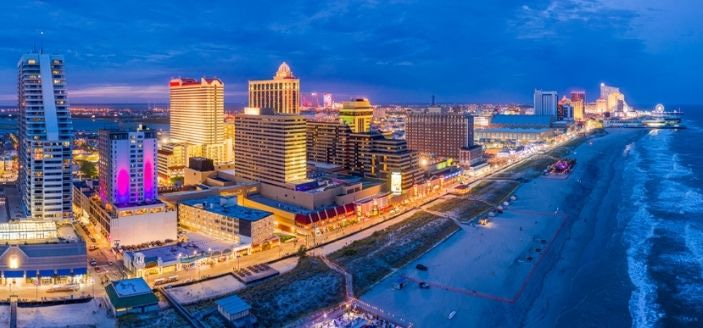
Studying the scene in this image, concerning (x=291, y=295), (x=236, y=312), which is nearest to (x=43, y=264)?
(x=236, y=312)

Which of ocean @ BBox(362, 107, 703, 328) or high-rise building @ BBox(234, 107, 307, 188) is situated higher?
high-rise building @ BBox(234, 107, 307, 188)

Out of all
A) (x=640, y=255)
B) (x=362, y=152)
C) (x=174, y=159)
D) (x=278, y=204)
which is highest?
(x=362, y=152)

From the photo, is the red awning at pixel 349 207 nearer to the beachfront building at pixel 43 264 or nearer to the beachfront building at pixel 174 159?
the beachfront building at pixel 43 264

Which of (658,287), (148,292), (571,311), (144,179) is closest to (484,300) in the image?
(571,311)

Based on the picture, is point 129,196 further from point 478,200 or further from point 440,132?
point 440,132

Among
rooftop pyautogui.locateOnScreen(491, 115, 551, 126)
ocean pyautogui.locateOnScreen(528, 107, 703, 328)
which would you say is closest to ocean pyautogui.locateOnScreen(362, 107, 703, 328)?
ocean pyautogui.locateOnScreen(528, 107, 703, 328)

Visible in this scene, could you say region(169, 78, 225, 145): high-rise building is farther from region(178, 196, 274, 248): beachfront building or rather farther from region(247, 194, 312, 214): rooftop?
region(178, 196, 274, 248): beachfront building

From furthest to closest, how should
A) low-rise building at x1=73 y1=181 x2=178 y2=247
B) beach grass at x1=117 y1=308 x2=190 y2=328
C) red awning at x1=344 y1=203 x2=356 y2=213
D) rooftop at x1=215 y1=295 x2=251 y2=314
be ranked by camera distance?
red awning at x1=344 y1=203 x2=356 y2=213 → low-rise building at x1=73 y1=181 x2=178 y2=247 → rooftop at x1=215 y1=295 x2=251 y2=314 → beach grass at x1=117 y1=308 x2=190 y2=328
